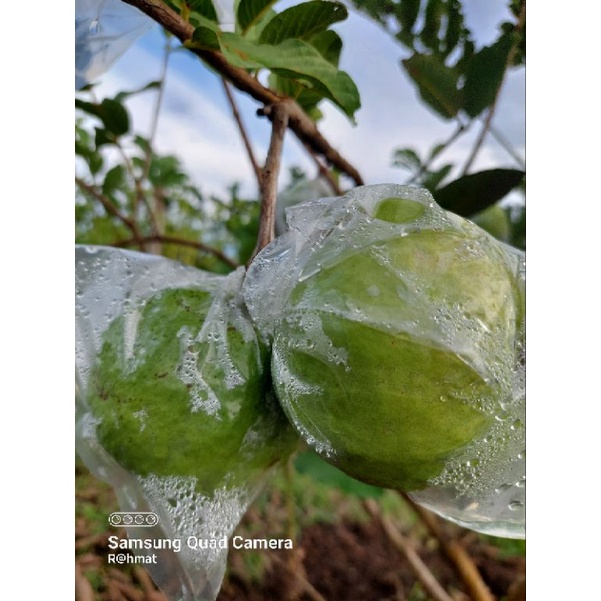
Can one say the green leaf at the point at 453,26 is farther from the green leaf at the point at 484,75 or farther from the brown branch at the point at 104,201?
the brown branch at the point at 104,201

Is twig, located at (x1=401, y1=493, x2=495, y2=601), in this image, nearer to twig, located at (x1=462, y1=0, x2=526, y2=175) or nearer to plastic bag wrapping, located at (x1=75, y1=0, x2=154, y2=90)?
twig, located at (x1=462, y1=0, x2=526, y2=175)

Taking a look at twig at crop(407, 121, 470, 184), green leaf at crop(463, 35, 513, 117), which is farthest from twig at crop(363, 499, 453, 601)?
green leaf at crop(463, 35, 513, 117)

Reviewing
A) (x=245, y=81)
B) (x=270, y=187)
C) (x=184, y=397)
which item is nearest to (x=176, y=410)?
(x=184, y=397)

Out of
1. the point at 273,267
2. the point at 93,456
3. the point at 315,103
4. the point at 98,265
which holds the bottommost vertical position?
the point at 93,456

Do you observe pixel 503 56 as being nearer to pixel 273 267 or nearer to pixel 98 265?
pixel 273 267
